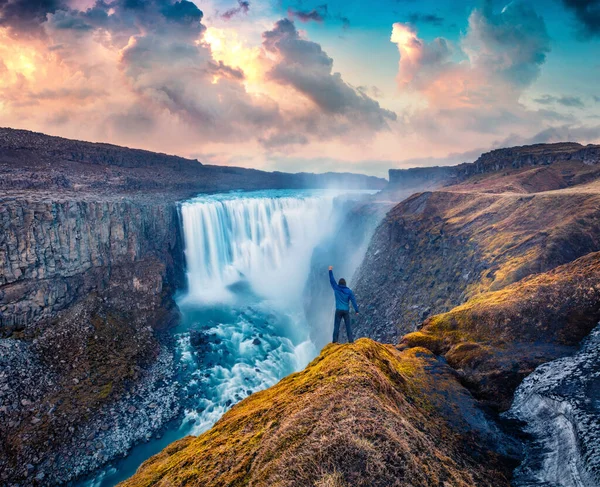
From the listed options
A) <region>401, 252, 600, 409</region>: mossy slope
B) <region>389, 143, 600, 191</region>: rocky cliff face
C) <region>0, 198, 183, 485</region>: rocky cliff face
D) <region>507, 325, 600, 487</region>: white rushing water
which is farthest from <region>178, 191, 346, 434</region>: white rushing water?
<region>389, 143, 600, 191</region>: rocky cliff face

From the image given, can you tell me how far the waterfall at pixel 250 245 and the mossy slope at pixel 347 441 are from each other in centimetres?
4415

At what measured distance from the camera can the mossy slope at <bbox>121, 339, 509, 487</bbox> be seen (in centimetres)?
407

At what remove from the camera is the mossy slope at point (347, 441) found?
407cm

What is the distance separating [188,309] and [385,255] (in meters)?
29.4

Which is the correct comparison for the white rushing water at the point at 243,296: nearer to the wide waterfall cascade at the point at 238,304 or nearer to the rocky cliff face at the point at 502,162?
the wide waterfall cascade at the point at 238,304

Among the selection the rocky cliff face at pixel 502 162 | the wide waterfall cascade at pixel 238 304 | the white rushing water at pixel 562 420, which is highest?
the rocky cliff face at pixel 502 162

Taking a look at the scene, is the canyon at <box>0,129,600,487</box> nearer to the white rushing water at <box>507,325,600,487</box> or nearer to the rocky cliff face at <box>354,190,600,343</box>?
the white rushing water at <box>507,325,600,487</box>

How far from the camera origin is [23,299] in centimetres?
2909

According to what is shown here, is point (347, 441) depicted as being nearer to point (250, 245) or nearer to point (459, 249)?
point (459, 249)

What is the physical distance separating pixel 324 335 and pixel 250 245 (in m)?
29.9

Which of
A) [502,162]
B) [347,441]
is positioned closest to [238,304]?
[347,441]

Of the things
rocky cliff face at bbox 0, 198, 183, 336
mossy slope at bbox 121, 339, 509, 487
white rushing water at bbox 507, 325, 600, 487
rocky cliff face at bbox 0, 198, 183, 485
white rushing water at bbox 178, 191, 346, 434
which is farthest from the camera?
white rushing water at bbox 178, 191, 346, 434

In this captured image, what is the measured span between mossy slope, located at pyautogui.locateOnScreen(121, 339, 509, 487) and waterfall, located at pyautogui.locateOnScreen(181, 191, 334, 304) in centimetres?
4415

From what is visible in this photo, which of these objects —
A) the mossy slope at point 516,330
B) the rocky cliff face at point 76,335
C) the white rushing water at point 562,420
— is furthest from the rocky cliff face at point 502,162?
the rocky cliff face at point 76,335
